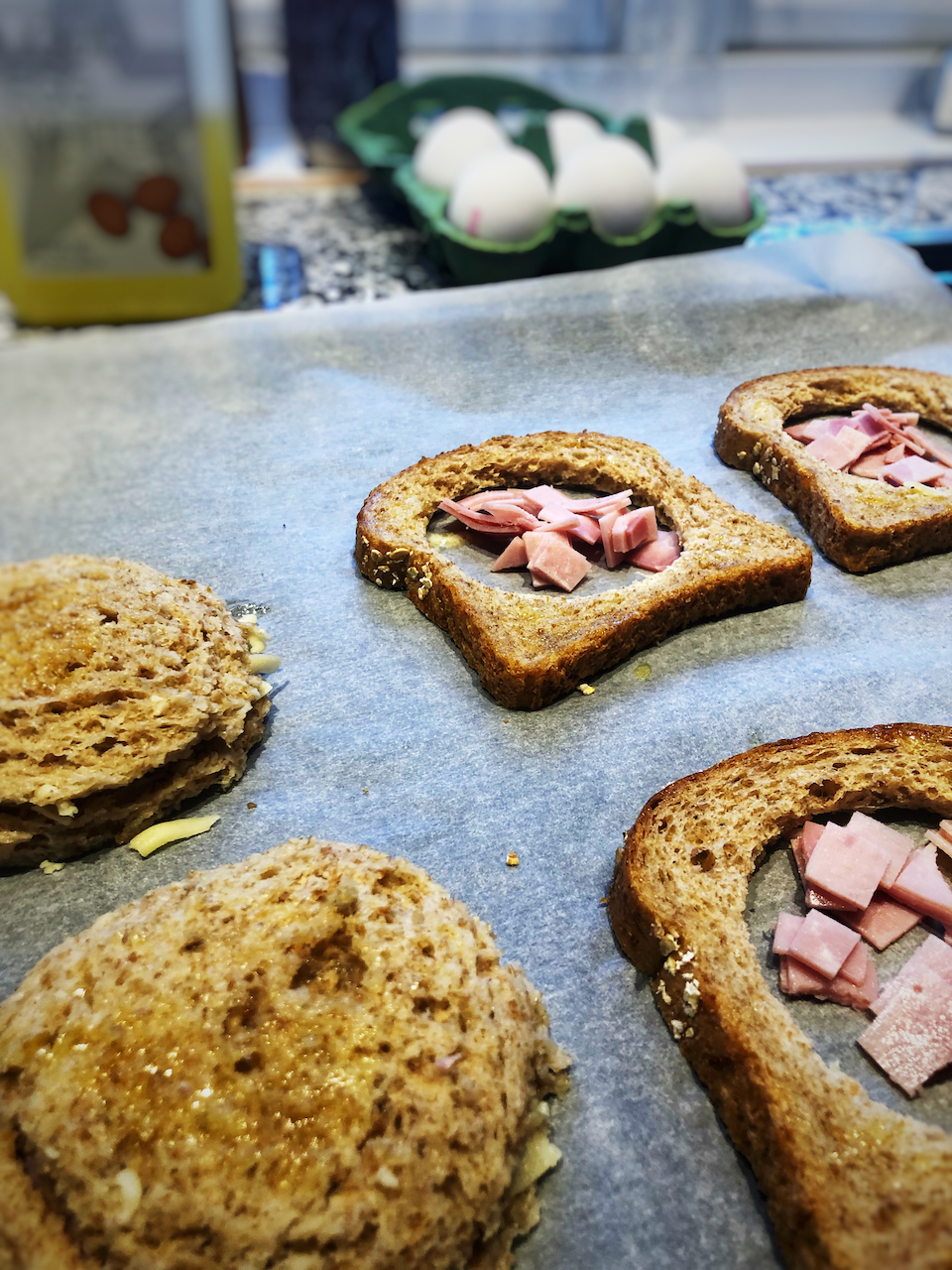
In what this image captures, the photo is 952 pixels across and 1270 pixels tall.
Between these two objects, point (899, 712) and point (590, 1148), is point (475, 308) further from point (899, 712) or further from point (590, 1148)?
point (590, 1148)

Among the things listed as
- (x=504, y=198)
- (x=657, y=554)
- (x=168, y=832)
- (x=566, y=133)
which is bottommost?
(x=168, y=832)

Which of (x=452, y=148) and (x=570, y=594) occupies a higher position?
(x=452, y=148)

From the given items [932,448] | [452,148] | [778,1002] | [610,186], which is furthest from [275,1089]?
[452,148]

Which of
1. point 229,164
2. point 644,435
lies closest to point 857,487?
point 644,435

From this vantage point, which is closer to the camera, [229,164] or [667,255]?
[229,164]

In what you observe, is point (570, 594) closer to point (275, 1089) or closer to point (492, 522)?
point (492, 522)

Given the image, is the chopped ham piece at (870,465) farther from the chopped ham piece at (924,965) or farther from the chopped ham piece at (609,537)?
the chopped ham piece at (924,965)
